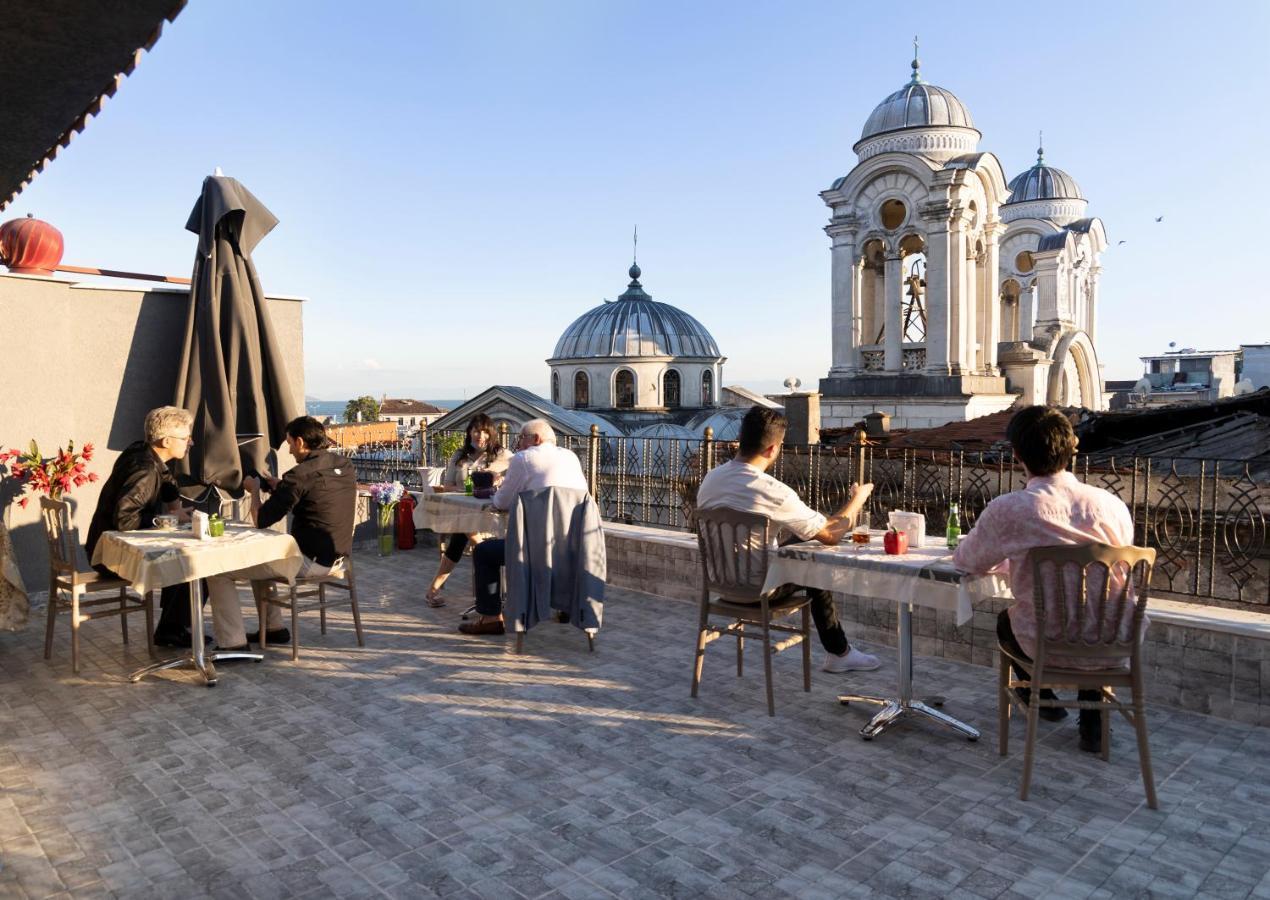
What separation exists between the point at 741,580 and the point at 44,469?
5.96 metres

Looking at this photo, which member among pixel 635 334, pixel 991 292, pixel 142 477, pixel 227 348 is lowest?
pixel 142 477

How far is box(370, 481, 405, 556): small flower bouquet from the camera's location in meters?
9.50

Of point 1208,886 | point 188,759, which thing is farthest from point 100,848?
point 1208,886

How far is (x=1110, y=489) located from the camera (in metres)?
7.75

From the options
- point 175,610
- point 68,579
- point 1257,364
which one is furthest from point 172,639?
point 1257,364

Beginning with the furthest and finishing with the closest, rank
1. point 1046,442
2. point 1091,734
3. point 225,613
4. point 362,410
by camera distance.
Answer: point 362,410, point 225,613, point 1091,734, point 1046,442

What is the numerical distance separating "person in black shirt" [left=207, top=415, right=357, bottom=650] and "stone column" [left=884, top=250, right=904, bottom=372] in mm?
19644

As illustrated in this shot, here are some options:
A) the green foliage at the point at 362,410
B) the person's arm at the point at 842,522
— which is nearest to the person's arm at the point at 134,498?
the person's arm at the point at 842,522

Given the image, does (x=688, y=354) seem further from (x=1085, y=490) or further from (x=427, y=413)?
(x=427, y=413)

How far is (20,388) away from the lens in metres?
7.37

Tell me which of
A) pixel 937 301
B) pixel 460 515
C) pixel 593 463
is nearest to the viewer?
pixel 460 515

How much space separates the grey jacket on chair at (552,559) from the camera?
6.09m

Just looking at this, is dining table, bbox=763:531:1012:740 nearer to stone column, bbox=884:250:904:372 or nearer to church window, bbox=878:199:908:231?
stone column, bbox=884:250:904:372

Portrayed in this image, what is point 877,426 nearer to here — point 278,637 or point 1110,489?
point 1110,489
